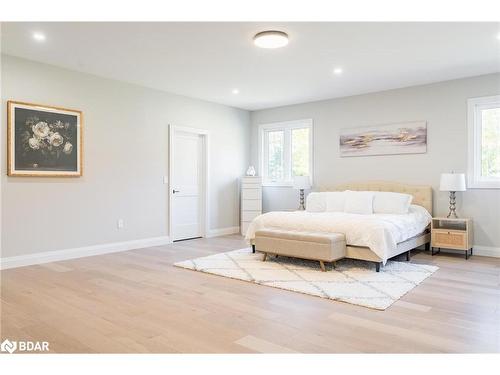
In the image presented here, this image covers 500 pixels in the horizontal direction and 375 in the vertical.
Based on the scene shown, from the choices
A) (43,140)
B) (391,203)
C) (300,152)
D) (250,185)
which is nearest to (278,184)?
(250,185)

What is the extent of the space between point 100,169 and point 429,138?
4.95 metres

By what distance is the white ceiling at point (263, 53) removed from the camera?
12.3 feet

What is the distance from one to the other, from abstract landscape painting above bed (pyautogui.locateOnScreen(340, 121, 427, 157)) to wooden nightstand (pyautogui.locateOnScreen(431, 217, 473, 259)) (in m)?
1.17

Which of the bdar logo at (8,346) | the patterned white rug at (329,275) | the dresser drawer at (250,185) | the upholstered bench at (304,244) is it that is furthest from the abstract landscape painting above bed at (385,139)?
the bdar logo at (8,346)

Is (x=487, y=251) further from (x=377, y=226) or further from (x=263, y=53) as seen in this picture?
(x=263, y=53)

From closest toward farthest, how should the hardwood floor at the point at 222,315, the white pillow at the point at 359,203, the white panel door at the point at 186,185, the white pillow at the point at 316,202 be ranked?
the hardwood floor at the point at 222,315 < the white pillow at the point at 359,203 < the white pillow at the point at 316,202 < the white panel door at the point at 186,185

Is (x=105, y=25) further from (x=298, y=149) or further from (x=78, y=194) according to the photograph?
(x=298, y=149)

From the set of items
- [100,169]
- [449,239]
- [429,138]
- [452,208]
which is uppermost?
[429,138]

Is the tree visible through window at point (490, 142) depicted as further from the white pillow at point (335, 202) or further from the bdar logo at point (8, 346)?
the bdar logo at point (8, 346)

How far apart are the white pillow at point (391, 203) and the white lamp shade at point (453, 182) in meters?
0.50

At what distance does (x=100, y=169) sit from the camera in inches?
215

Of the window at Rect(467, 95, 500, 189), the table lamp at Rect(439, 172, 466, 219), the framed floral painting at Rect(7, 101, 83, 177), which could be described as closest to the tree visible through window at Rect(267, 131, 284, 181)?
the table lamp at Rect(439, 172, 466, 219)
